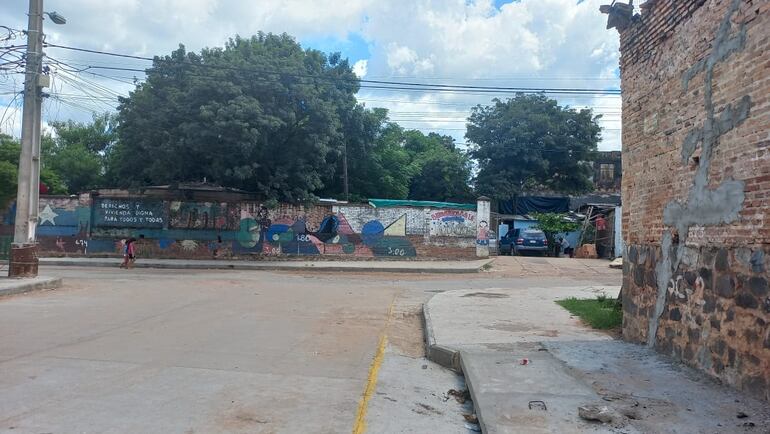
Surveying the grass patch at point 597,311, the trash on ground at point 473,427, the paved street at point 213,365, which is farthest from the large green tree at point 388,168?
the trash on ground at point 473,427

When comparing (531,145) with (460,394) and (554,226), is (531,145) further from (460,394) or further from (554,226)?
(460,394)

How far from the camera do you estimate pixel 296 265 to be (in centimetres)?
2423

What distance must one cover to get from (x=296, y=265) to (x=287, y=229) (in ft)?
9.23

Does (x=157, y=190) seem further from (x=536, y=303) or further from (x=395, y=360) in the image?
(x=395, y=360)

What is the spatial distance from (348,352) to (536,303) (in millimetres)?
6285

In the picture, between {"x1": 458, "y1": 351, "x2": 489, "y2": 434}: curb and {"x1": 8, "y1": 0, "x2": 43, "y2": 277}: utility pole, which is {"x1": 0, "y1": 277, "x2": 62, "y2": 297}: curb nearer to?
{"x1": 8, "y1": 0, "x2": 43, "y2": 277}: utility pole

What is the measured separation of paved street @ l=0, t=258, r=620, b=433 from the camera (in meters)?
5.02

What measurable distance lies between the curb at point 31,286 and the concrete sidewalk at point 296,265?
842 centimetres

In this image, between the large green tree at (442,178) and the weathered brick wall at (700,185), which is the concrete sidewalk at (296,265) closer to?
the weathered brick wall at (700,185)

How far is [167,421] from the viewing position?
15.9 ft

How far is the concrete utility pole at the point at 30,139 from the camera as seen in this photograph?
51.6 ft

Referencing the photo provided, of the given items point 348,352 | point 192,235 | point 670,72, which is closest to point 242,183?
point 192,235

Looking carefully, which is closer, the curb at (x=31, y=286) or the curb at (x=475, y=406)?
the curb at (x=475, y=406)

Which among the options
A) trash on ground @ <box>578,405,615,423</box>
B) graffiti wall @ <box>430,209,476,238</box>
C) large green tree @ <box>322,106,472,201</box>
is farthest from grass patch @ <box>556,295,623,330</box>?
large green tree @ <box>322,106,472,201</box>
